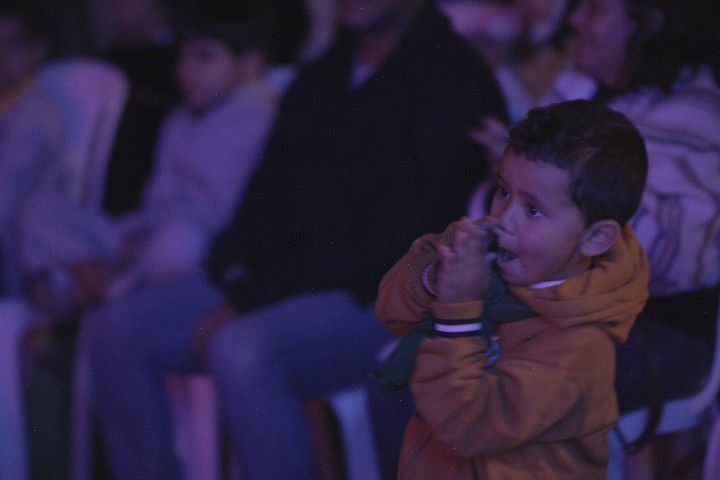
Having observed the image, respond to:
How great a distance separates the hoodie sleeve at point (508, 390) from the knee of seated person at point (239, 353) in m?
0.39

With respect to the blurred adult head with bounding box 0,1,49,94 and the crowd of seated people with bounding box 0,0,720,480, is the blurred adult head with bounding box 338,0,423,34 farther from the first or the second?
the blurred adult head with bounding box 0,1,49,94

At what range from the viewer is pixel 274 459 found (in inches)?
36.3

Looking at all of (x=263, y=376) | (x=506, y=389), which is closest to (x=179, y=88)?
(x=263, y=376)

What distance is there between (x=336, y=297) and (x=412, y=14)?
0.38 m

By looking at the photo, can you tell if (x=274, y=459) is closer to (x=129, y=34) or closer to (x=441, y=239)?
(x=441, y=239)

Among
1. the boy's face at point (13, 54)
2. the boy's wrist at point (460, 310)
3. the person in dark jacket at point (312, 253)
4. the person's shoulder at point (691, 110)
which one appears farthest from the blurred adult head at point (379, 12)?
the boy's face at point (13, 54)

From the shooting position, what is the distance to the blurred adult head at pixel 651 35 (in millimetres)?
854

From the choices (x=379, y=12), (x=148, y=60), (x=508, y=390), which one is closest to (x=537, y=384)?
(x=508, y=390)

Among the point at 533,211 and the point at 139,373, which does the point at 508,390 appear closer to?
the point at 533,211

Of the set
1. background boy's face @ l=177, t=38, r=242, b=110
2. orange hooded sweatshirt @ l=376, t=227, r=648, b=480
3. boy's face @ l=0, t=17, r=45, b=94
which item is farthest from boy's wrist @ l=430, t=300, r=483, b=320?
boy's face @ l=0, t=17, r=45, b=94

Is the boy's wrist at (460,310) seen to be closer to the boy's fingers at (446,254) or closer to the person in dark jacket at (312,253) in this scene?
the boy's fingers at (446,254)

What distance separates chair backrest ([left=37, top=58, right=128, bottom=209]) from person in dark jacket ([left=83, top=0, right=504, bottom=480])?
354 mm

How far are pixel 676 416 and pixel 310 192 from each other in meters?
0.52

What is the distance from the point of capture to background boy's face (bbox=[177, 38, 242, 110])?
1.28m
